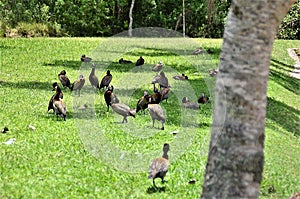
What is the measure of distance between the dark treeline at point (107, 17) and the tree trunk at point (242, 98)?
76.7ft

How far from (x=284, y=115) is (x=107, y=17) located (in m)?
19.8

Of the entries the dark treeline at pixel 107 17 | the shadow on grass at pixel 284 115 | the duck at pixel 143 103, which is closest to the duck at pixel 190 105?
the duck at pixel 143 103

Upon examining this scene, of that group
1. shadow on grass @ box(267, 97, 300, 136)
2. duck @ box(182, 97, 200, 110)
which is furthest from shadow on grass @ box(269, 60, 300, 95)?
duck @ box(182, 97, 200, 110)

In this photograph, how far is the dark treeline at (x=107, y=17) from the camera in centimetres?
2977

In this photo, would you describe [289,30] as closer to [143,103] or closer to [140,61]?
[140,61]

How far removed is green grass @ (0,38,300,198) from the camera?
721cm

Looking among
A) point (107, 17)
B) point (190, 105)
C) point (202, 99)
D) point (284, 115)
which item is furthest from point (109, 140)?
point (107, 17)

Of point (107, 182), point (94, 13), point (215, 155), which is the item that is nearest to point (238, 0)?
point (215, 155)

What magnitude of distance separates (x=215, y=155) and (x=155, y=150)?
393cm

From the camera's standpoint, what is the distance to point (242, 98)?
194 inches

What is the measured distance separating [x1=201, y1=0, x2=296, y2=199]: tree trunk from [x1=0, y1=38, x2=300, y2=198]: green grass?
6.78 ft

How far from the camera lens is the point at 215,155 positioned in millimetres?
5070

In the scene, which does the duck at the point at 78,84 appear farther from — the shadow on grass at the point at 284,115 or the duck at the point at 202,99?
the shadow on grass at the point at 284,115

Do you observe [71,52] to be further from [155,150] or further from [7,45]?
[155,150]
